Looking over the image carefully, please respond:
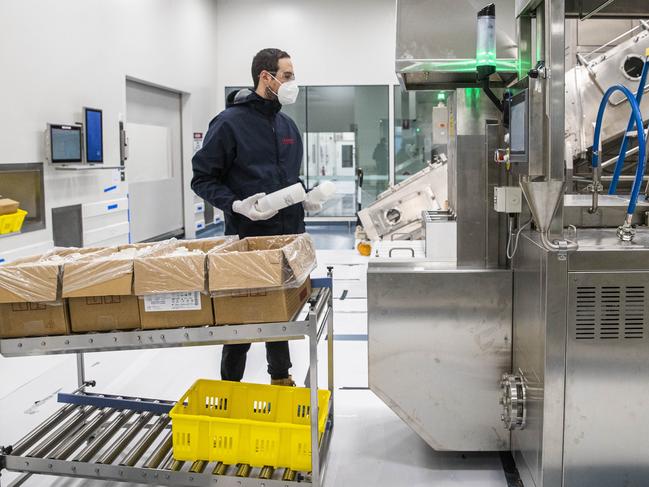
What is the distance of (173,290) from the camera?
2.10 m

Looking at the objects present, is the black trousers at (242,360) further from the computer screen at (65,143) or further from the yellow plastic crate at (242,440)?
the computer screen at (65,143)

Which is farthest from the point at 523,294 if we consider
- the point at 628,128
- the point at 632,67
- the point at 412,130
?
the point at 412,130

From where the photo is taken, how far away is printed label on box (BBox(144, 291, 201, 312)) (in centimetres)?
212

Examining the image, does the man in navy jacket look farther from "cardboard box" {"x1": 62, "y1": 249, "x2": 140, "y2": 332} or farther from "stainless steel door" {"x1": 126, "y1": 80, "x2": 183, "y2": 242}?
"stainless steel door" {"x1": 126, "y1": 80, "x2": 183, "y2": 242}

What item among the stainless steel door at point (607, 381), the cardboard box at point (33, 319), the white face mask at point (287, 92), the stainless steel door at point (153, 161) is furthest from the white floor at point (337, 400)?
the stainless steel door at point (153, 161)

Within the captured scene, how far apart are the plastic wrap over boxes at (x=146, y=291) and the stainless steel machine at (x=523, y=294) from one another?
572 millimetres

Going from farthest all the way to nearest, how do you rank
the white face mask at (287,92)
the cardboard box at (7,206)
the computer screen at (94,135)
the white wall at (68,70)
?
the computer screen at (94,135)
the white wall at (68,70)
the cardboard box at (7,206)
the white face mask at (287,92)

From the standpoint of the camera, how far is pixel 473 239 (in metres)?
2.63

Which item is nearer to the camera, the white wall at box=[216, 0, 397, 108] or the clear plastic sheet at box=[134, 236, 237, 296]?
the clear plastic sheet at box=[134, 236, 237, 296]

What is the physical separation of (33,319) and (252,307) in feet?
2.30

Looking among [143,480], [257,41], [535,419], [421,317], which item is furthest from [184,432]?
[257,41]

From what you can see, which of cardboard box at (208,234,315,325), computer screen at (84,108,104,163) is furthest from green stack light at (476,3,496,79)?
computer screen at (84,108,104,163)

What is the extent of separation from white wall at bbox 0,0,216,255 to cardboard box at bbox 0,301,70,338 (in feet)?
8.01

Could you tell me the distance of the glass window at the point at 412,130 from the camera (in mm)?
10344
